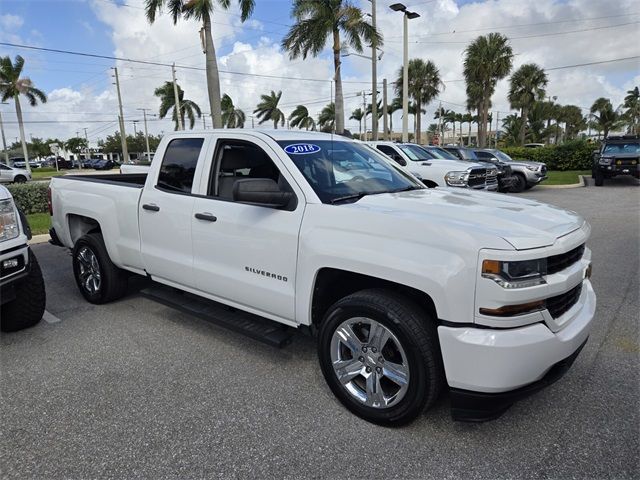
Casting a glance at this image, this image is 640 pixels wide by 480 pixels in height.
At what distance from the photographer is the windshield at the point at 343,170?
10.9 feet

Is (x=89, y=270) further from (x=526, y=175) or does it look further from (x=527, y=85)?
(x=527, y=85)

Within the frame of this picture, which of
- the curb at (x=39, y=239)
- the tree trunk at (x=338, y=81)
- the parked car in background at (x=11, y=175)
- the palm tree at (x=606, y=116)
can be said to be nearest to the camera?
the curb at (x=39, y=239)

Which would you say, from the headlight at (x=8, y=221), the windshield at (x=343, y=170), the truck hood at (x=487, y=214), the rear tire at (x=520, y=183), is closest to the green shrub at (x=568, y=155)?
the rear tire at (x=520, y=183)

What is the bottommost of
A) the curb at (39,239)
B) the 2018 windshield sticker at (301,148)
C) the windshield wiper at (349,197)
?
the curb at (39,239)

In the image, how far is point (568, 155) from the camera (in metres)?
26.4

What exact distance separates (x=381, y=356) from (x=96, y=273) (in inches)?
144

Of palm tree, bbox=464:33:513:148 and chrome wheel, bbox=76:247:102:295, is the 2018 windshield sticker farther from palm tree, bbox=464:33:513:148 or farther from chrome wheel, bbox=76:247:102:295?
palm tree, bbox=464:33:513:148

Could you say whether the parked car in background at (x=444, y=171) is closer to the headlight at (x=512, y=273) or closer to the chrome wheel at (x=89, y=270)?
the chrome wheel at (x=89, y=270)

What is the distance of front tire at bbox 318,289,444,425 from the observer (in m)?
2.56

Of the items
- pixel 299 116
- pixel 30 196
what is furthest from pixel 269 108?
pixel 30 196

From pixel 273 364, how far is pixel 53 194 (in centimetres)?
380

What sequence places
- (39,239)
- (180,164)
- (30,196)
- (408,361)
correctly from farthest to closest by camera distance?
1. (30,196)
2. (39,239)
3. (180,164)
4. (408,361)

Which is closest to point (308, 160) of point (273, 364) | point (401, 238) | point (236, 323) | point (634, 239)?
point (401, 238)

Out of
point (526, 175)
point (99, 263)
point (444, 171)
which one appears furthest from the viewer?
point (526, 175)
